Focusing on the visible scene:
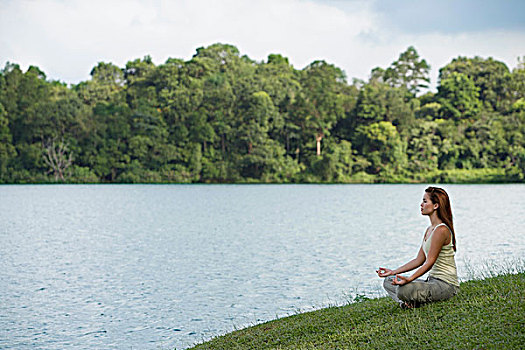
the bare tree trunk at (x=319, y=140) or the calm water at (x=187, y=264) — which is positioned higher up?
the bare tree trunk at (x=319, y=140)

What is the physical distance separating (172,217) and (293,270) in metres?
15.0

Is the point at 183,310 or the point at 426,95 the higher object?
the point at 426,95

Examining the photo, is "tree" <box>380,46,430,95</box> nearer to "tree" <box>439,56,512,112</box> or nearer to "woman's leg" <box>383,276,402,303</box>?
"tree" <box>439,56,512,112</box>

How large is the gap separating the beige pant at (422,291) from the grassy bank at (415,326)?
0.10 meters

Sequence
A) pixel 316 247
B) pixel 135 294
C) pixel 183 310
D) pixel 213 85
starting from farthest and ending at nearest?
pixel 213 85 < pixel 316 247 < pixel 135 294 < pixel 183 310

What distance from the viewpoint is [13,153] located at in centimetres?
6475

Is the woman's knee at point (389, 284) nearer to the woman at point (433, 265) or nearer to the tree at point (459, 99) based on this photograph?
the woman at point (433, 265)

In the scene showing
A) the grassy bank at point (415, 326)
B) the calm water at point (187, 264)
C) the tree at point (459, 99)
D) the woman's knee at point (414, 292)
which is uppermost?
the tree at point (459, 99)

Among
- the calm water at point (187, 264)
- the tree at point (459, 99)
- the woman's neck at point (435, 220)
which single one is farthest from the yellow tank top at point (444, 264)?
the tree at point (459, 99)

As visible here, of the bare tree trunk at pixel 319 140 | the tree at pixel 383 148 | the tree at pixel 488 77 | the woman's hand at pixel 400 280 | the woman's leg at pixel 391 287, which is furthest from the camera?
the tree at pixel 488 77

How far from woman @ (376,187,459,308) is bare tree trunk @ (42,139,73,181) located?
63.5 metres

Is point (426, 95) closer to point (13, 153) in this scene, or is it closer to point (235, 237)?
point (13, 153)

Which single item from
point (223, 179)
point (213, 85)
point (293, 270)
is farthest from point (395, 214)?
point (213, 85)

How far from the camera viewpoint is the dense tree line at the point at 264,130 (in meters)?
64.7
